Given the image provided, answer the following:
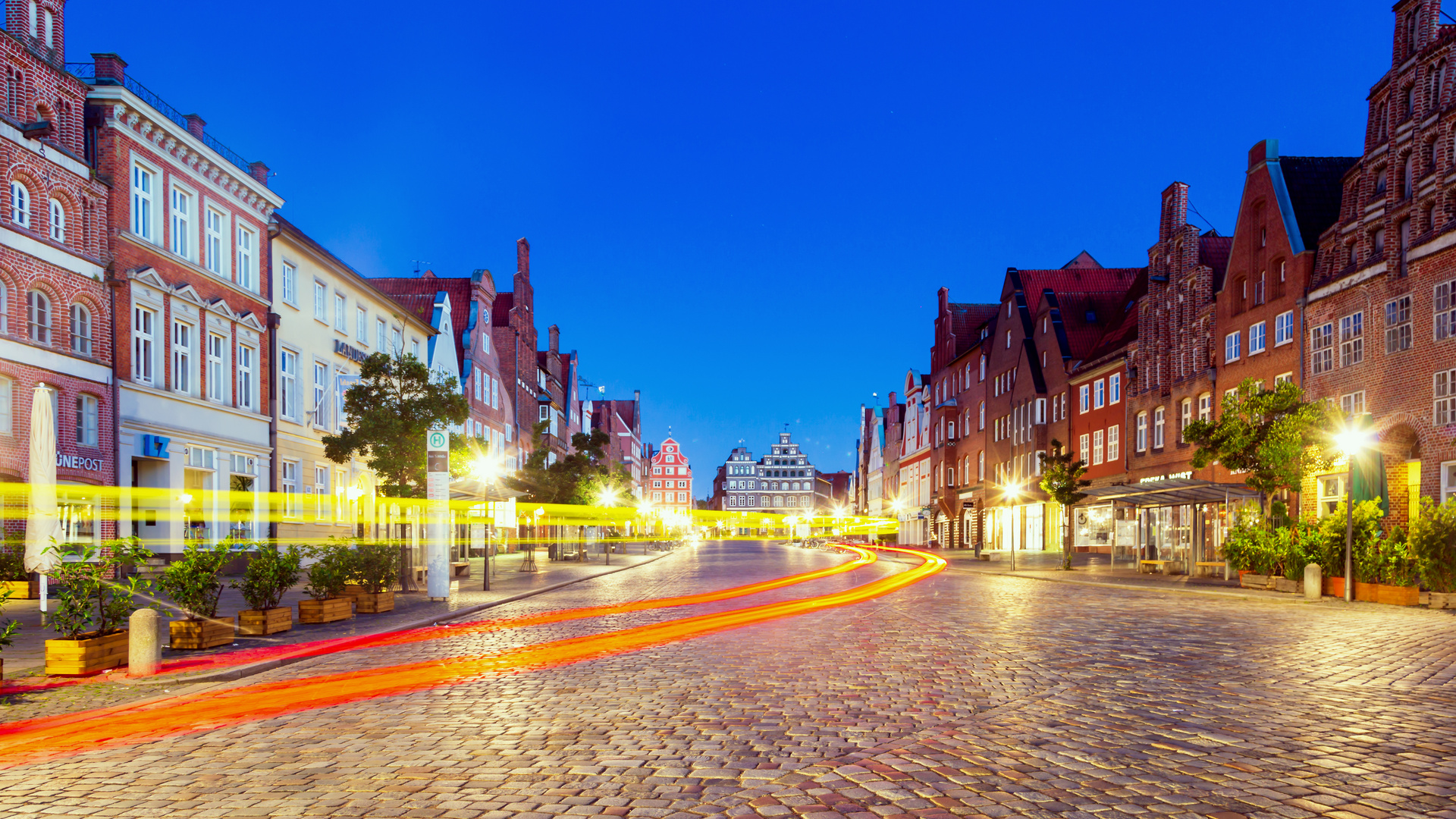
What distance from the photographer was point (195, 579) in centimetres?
1328

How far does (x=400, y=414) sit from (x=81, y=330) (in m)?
7.36

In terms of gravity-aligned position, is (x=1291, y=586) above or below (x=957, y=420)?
below

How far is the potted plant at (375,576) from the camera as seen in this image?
60.4 ft

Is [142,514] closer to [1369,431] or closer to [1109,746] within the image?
[1109,746]

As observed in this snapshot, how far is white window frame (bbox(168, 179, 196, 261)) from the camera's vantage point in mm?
27938

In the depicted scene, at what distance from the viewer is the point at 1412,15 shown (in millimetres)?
28359

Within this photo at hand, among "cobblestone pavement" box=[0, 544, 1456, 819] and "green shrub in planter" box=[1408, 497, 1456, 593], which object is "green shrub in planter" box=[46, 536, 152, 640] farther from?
"green shrub in planter" box=[1408, 497, 1456, 593]

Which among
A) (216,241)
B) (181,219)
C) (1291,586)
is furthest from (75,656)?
(1291,586)

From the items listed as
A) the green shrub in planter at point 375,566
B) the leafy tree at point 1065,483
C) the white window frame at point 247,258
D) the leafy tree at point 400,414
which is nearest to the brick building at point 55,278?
the leafy tree at point 400,414

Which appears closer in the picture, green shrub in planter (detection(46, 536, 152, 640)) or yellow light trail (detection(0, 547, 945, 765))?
yellow light trail (detection(0, 547, 945, 765))

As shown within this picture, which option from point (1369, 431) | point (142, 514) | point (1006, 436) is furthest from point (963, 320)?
point (142, 514)

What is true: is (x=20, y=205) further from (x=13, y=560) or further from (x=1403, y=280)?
(x=1403, y=280)

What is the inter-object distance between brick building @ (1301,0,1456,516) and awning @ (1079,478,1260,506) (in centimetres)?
358

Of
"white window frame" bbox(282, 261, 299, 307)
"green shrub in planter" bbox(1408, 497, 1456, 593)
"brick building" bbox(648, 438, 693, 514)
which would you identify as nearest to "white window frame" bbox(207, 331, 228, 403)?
"white window frame" bbox(282, 261, 299, 307)
